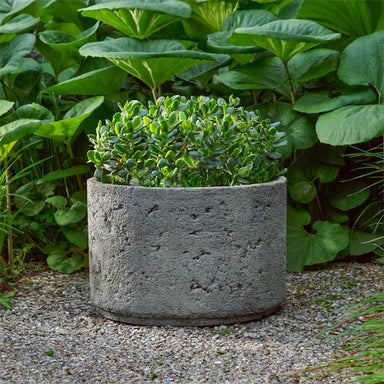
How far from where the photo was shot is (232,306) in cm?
307

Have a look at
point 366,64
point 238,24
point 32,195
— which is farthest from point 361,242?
point 32,195

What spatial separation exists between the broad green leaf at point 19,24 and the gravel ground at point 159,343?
48.7 inches

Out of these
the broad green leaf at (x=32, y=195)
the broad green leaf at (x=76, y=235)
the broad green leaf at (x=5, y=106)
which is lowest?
the broad green leaf at (x=76, y=235)

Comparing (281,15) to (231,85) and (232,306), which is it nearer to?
(231,85)

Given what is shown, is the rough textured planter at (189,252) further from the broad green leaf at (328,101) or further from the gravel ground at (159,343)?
the broad green leaf at (328,101)

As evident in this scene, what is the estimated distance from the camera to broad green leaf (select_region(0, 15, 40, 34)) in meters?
3.91

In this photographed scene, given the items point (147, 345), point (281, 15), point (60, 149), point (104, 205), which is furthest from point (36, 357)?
point (281, 15)

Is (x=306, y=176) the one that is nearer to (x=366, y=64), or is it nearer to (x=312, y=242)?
(x=312, y=242)

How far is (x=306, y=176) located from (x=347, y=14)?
838 millimetres

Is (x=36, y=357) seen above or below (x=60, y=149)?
below

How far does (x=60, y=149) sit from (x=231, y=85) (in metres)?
0.98

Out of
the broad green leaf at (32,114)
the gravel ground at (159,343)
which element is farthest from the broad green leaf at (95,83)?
the gravel ground at (159,343)

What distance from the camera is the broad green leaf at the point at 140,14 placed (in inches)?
143

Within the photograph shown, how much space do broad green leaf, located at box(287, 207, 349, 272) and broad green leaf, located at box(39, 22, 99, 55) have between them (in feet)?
4.41
